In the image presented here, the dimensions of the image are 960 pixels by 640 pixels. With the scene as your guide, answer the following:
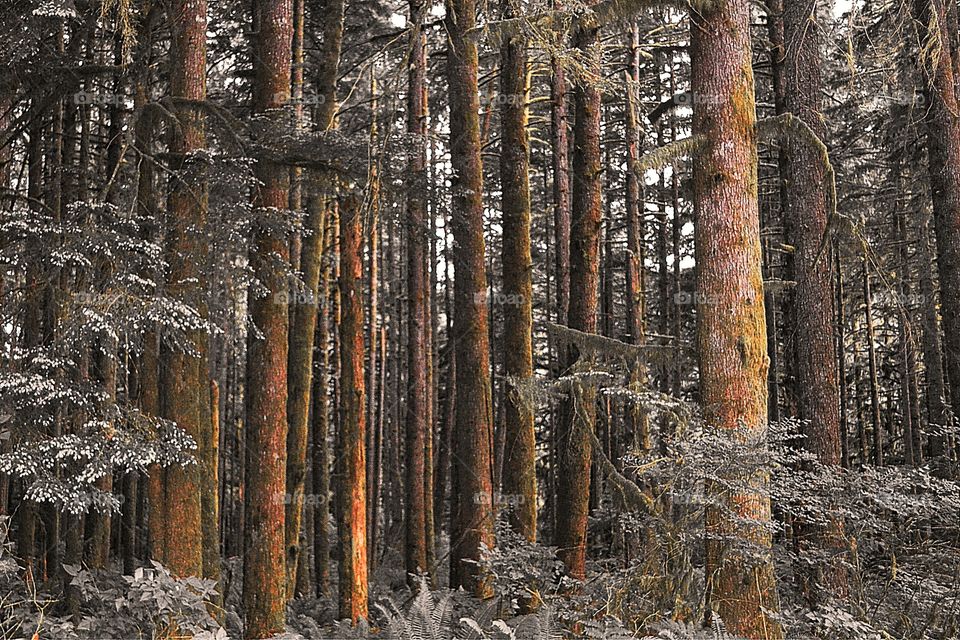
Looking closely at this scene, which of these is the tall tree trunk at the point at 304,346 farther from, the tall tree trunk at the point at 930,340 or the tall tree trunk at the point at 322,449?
the tall tree trunk at the point at 930,340

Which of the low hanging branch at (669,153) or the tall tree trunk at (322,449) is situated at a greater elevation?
the low hanging branch at (669,153)

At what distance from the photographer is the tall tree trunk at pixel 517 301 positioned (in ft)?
A: 35.3

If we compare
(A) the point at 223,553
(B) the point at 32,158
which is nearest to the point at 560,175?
(B) the point at 32,158

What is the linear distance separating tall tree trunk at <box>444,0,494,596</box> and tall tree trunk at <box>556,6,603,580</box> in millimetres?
957

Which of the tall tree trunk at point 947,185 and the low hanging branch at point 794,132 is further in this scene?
the tall tree trunk at point 947,185

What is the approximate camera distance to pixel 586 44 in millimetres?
11531

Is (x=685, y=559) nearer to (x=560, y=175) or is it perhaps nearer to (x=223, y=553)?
(x=560, y=175)

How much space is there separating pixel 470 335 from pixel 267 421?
2.81 m

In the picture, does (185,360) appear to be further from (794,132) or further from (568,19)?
(794,132)

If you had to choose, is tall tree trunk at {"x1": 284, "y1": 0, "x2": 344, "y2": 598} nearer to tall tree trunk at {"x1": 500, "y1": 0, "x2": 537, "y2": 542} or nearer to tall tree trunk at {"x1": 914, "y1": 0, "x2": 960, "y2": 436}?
tall tree trunk at {"x1": 500, "y1": 0, "x2": 537, "y2": 542}

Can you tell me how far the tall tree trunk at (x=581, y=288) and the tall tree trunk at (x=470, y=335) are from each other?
3.14 ft

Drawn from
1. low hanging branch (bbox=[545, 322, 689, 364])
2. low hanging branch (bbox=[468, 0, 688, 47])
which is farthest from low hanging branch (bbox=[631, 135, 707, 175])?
low hanging branch (bbox=[545, 322, 689, 364])

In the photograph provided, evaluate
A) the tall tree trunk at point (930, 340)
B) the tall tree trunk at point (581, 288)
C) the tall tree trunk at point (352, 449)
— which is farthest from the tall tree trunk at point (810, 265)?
the tall tree trunk at point (352, 449)

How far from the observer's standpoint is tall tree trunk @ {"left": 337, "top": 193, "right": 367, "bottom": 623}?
469 inches
